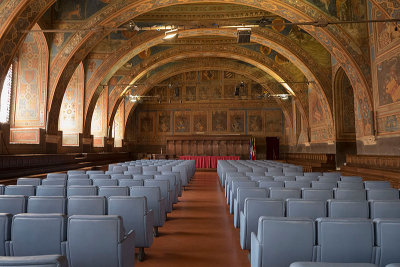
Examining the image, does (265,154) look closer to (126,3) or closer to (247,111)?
(247,111)

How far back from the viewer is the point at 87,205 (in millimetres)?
3338

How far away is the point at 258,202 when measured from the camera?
3330 mm

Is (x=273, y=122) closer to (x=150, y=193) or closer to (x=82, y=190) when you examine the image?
(x=150, y=193)

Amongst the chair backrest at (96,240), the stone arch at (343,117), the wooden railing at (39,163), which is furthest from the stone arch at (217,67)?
the chair backrest at (96,240)

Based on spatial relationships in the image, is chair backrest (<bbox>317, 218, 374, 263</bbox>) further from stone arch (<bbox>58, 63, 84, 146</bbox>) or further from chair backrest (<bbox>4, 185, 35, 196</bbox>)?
stone arch (<bbox>58, 63, 84, 146</bbox>)

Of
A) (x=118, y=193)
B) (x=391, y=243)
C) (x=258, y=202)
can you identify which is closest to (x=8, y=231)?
(x=118, y=193)

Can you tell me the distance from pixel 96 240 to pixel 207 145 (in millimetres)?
26490

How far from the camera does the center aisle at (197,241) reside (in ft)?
12.4

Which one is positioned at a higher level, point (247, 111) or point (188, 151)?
point (247, 111)

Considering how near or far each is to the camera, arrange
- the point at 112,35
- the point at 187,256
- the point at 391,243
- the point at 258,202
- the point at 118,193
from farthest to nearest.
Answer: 1. the point at 112,35
2. the point at 118,193
3. the point at 187,256
4. the point at 258,202
5. the point at 391,243

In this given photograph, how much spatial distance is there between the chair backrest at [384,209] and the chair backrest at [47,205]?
3571mm

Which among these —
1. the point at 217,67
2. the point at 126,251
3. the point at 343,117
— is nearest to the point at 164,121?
the point at 217,67

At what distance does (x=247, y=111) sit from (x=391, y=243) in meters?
28.0

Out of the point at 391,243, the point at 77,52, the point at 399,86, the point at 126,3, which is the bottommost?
the point at 391,243
